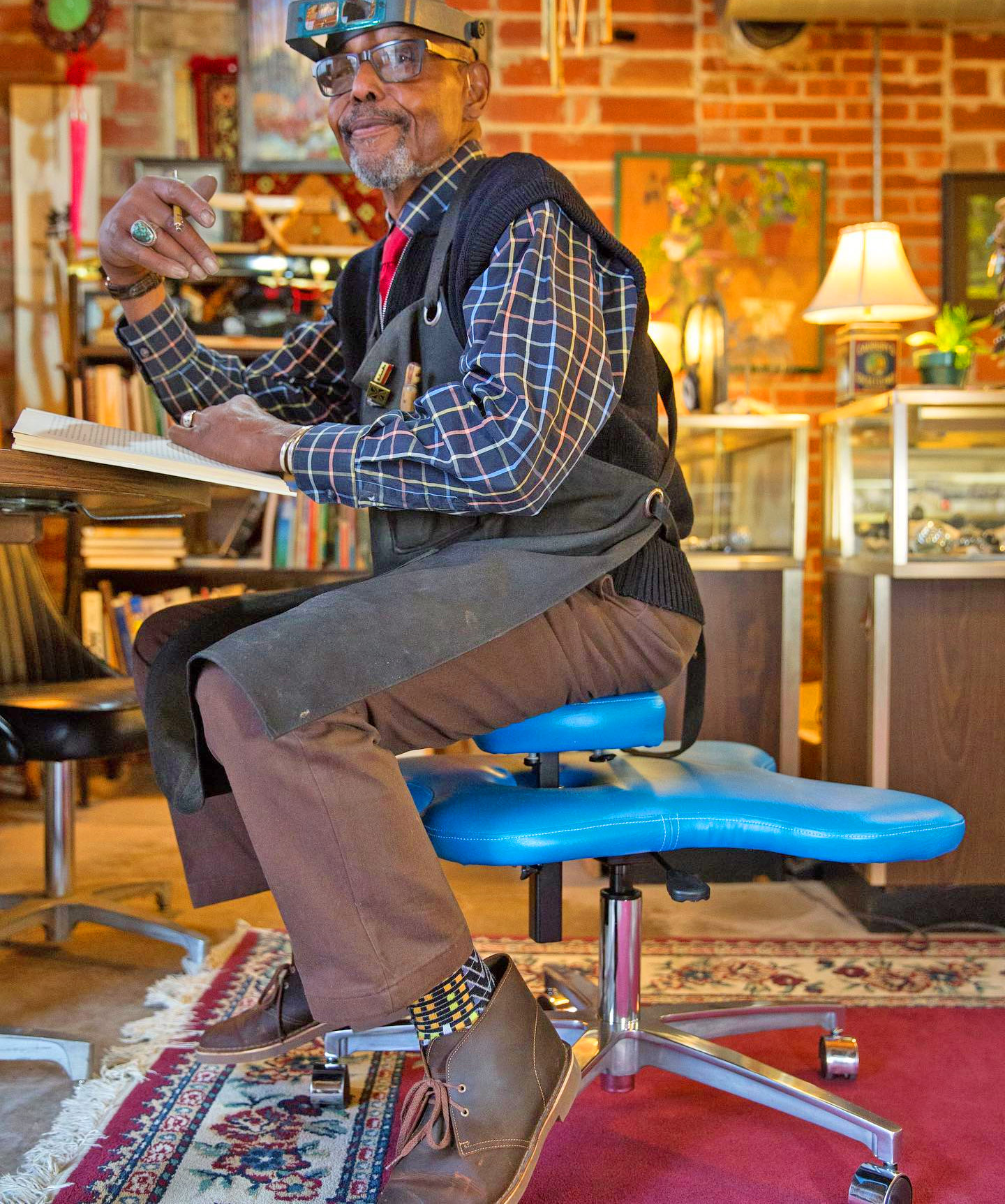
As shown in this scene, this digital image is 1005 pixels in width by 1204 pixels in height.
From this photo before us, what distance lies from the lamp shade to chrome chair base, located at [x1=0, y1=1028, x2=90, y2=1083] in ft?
8.05

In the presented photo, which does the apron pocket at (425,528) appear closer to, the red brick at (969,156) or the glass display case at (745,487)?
the glass display case at (745,487)

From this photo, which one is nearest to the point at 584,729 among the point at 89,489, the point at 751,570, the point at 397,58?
the point at 89,489

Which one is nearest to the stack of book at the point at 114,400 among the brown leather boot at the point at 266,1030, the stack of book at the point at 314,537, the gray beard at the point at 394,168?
the stack of book at the point at 314,537

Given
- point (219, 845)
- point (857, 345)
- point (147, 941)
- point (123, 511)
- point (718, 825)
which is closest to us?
point (718, 825)

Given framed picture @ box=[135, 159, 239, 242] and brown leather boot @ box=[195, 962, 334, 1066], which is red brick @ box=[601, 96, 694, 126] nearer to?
framed picture @ box=[135, 159, 239, 242]

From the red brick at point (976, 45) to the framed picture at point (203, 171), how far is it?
2618 millimetres

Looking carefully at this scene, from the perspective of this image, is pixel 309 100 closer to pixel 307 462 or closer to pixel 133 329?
pixel 133 329

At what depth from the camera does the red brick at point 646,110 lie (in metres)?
4.22

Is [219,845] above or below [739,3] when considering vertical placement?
below

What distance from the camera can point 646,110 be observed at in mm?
4234

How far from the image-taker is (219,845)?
1545 millimetres

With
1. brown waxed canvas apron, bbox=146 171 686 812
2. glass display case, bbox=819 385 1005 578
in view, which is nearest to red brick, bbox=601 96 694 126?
glass display case, bbox=819 385 1005 578

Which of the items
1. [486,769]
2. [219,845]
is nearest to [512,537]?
[486,769]

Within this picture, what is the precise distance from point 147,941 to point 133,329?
1.25 meters
